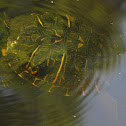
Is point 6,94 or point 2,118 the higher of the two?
point 6,94

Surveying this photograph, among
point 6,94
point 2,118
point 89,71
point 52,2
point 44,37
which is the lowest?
point 2,118

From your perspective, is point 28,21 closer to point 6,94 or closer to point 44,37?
point 44,37

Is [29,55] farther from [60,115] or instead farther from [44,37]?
[60,115]

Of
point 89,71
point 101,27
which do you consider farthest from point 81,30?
point 89,71

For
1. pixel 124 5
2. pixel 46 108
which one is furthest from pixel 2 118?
pixel 124 5
